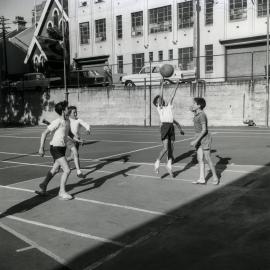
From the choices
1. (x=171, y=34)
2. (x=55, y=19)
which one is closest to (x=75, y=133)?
(x=171, y=34)

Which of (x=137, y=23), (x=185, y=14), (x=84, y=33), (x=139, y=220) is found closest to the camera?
(x=139, y=220)

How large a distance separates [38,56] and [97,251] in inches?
1824

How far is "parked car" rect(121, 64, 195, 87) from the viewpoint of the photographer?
99.5 ft

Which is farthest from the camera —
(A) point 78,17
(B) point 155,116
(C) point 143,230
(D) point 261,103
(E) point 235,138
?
(A) point 78,17

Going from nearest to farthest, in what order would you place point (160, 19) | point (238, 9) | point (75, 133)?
point (75, 133)
point (238, 9)
point (160, 19)

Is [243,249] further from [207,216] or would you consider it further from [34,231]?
[34,231]

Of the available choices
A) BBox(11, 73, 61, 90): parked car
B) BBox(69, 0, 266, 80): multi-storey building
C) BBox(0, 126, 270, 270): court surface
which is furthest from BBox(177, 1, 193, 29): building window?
BBox(0, 126, 270, 270): court surface

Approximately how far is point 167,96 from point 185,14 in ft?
37.7

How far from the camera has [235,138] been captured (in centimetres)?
1927

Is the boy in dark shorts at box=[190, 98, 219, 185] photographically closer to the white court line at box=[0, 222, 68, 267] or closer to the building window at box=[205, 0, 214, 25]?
the white court line at box=[0, 222, 68, 267]

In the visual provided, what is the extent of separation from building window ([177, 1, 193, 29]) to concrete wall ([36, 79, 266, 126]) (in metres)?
10.4

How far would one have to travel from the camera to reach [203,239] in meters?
6.07

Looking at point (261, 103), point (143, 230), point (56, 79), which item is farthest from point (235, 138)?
point (56, 79)

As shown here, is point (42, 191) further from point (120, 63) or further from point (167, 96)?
point (120, 63)
